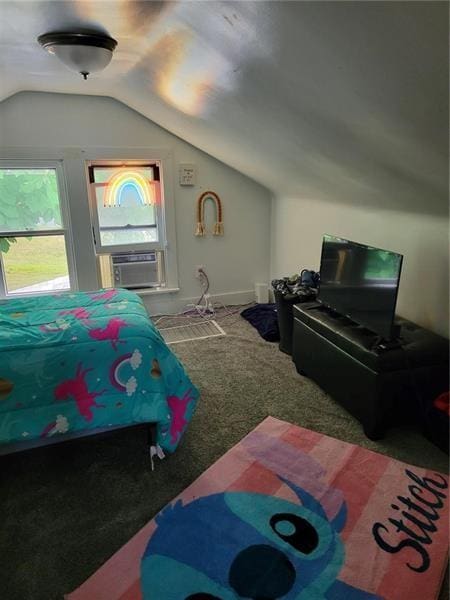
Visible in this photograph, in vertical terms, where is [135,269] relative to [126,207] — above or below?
below

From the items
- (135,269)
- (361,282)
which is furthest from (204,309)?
(361,282)

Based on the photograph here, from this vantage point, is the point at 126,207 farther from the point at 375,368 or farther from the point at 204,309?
the point at 375,368

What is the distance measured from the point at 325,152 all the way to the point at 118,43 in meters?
1.15

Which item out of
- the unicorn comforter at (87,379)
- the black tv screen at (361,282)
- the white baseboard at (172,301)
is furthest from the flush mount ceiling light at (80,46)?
the white baseboard at (172,301)

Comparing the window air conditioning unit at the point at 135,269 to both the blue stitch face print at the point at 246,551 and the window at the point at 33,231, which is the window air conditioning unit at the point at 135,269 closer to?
the window at the point at 33,231

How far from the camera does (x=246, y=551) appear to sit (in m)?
1.48

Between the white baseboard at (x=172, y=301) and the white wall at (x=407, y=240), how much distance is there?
1.05m

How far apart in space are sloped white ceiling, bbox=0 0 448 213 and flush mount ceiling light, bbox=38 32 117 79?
6 cm

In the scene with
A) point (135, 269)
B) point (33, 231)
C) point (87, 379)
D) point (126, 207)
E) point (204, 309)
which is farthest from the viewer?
point (204, 309)

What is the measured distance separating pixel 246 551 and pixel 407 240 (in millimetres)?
1820

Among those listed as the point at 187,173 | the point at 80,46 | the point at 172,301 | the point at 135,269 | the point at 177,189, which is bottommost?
the point at 172,301

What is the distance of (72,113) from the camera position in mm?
3371

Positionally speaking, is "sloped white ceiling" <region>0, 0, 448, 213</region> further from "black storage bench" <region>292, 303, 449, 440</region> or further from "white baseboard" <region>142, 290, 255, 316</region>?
"white baseboard" <region>142, 290, 255, 316</region>

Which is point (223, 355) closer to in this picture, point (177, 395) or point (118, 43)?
point (177, 395)
